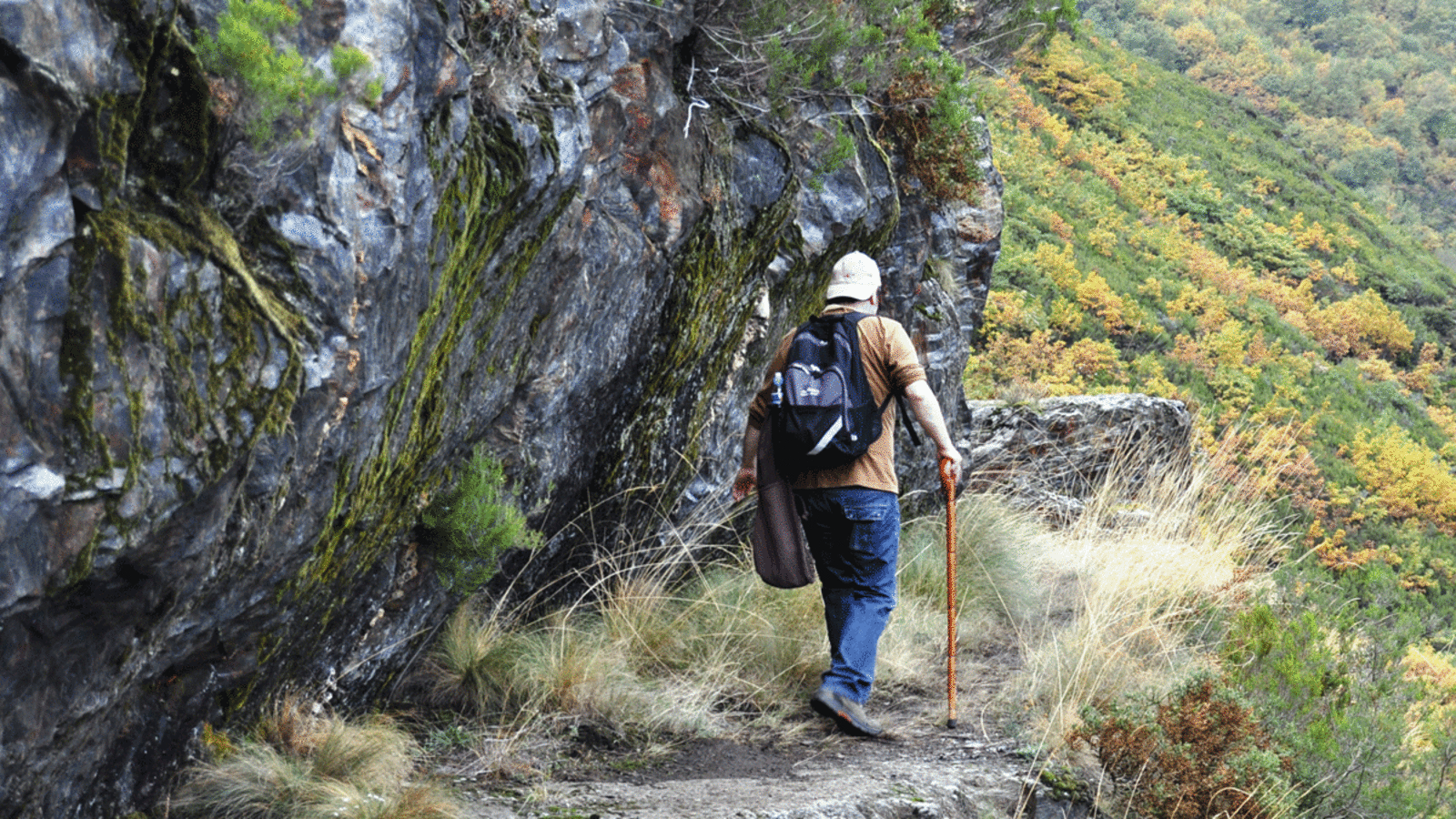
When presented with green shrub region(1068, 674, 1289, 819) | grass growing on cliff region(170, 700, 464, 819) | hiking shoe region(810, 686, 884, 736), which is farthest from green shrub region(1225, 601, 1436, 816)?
grass growing on cliff region(170, 700, 464, 819)

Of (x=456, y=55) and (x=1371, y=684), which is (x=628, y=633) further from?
(x=1371, y=684)

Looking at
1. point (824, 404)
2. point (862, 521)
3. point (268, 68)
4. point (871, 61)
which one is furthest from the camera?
point (871, 61)

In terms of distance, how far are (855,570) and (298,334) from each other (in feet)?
8.14

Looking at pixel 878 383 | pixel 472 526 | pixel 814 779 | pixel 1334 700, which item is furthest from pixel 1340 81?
pixel 472 526

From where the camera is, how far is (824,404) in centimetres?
432

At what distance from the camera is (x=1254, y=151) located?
33.8 m

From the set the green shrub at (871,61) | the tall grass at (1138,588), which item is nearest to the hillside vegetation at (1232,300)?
the tall grass at (1138,588)

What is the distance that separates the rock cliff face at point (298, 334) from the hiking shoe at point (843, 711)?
131 centimetres

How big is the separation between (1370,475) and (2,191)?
21124 mm

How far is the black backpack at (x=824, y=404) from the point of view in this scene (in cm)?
432

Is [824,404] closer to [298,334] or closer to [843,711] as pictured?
[843,711]

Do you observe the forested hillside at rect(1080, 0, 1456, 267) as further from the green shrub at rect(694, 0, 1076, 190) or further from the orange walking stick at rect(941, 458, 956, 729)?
the orange walking stick at rect(941, 458, 956, 729)

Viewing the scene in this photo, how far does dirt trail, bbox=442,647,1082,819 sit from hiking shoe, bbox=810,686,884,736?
5 centimetres

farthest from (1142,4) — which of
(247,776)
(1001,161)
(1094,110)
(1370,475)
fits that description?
(247,776)
